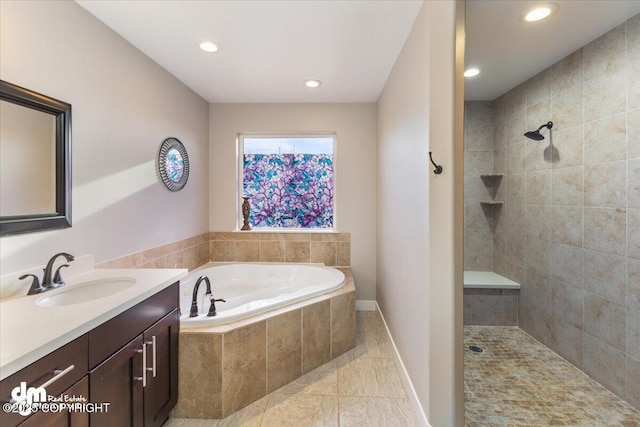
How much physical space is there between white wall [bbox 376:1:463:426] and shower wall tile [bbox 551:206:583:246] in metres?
1.27

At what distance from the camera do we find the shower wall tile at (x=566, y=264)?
1.91m

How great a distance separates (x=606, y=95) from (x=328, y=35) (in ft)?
6.12

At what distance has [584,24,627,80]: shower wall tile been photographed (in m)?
1.58

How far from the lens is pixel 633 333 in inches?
60.8

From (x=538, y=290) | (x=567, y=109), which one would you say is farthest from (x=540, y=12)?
(x=538, y=290)

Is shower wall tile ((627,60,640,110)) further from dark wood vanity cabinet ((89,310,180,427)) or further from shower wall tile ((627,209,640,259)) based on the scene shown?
dark wood vanity cabinet ((89,310,180,427))

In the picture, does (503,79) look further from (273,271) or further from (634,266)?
(273,271)

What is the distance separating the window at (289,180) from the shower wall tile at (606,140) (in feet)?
7.39

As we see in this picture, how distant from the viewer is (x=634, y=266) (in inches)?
60.9

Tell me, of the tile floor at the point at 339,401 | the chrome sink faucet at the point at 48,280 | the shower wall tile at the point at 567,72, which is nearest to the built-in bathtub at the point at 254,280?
the tile floor at the point at 339,401

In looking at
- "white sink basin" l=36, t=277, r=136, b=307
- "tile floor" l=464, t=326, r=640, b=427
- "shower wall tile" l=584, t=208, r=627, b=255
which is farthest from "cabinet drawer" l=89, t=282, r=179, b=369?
"shower wall tile" l=584, t=208, r=627, b=255

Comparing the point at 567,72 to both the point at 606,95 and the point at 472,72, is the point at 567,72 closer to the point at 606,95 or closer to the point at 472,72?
the point at 606,95

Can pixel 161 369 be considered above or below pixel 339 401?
above

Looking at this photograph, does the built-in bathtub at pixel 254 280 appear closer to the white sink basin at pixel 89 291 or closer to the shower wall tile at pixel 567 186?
the white sink basin at pixel 89 291
